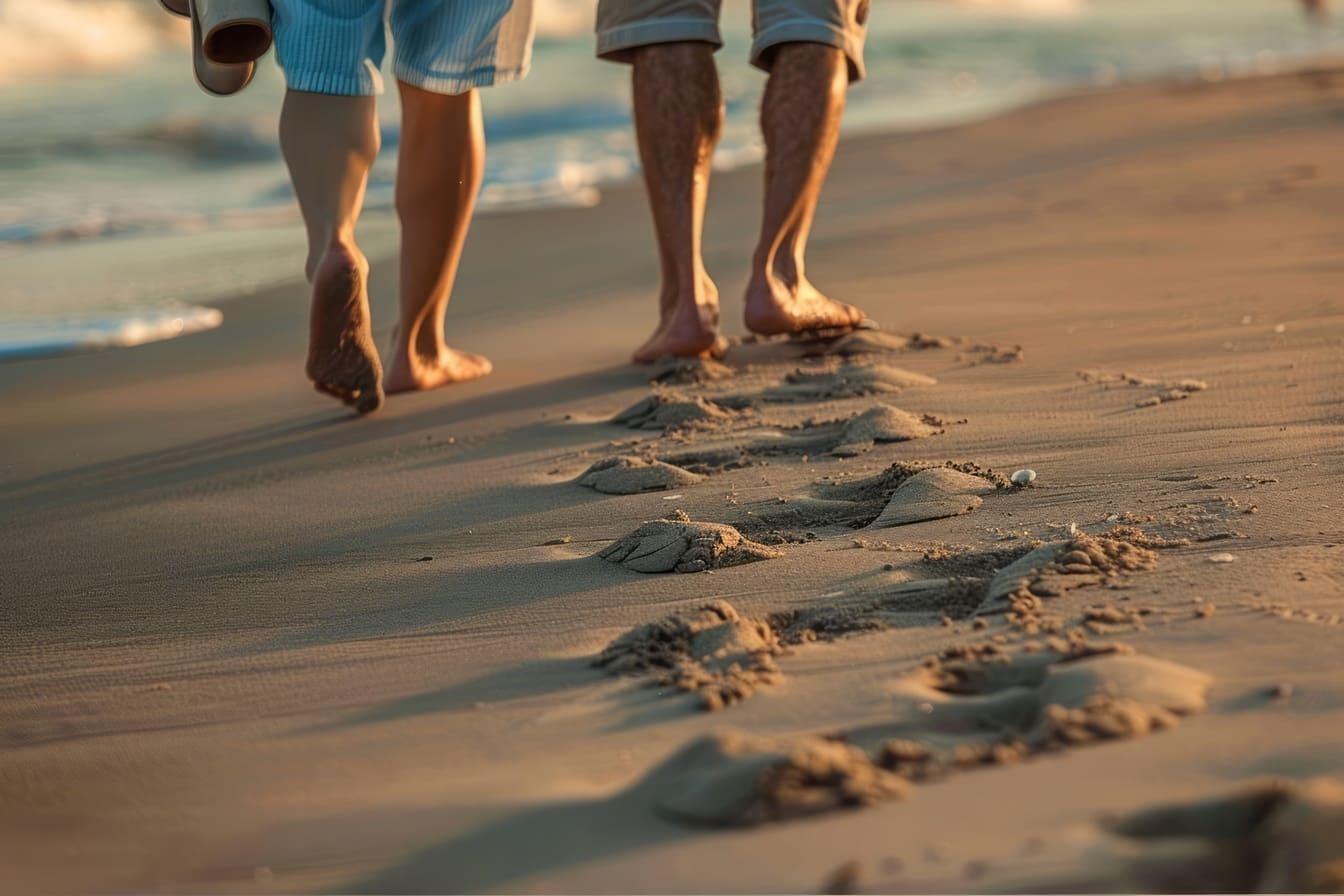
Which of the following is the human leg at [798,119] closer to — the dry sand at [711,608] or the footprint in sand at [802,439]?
the dry sand at [711,608]

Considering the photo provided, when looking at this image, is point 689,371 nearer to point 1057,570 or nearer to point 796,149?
point 796,149

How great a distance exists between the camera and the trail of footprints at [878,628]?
4.56 ft

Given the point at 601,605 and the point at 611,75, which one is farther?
the point at 611,75

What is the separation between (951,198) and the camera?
18.6ft

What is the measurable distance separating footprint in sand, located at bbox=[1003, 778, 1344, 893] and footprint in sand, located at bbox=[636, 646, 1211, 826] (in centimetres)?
14

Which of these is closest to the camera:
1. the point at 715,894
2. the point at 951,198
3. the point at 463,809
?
the point at 715,894

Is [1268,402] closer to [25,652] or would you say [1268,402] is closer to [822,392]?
[822,392]

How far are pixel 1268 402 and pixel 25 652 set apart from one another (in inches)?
74.4

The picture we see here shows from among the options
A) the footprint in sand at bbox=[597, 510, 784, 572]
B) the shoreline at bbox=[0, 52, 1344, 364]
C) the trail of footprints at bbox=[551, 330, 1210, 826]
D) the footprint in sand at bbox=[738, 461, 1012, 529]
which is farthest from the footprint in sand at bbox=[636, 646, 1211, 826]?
the shoreline at bbox=[0, 52, 1344, 364]

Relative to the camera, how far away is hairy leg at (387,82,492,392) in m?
3.34

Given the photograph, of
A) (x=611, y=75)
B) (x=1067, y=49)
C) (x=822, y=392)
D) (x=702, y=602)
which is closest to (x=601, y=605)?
(x=702, y=602)

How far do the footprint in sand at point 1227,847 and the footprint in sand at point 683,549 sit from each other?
0.86 metres

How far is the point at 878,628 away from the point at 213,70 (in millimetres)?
1805

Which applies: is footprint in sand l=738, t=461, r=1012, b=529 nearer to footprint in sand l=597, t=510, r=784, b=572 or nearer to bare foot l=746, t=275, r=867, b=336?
footprint in sand l=597, t=510, r=784, b=572
